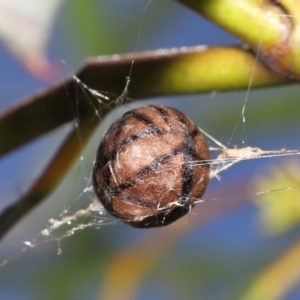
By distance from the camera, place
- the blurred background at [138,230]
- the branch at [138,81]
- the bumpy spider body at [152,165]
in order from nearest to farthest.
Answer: the bumpy spider body at [152,165] < the branch at [138,81] < the blurred background at [138,230]

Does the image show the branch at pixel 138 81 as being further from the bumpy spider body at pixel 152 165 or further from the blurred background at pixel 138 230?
the blurred background at pixel 138 230

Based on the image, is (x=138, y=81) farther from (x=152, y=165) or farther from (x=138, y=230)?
(x=138, y=230)

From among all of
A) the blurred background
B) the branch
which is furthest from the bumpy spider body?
the blurred background

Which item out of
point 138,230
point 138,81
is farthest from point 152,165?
point 138,230

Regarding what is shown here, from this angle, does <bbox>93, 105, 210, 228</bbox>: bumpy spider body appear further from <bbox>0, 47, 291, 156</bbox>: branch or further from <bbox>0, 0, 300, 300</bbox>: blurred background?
<bbox>0, 0, 300, 300</bbox>: blurred background

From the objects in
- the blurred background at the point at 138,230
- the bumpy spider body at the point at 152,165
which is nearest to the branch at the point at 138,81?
the bumpy spider body at the point at 152,165

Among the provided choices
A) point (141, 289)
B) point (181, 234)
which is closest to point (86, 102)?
point (181, 234)
